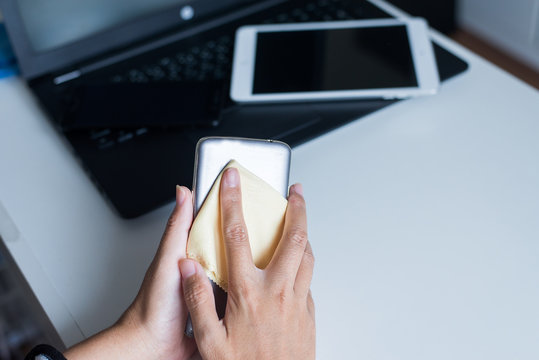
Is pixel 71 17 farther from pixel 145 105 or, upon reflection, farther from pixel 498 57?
pixel 498 57

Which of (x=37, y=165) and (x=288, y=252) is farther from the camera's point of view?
(x=37, y=165)

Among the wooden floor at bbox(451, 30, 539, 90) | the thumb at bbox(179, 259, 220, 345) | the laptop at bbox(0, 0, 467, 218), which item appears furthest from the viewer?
the wooden floor at bbox(451, 30, 539, 90)

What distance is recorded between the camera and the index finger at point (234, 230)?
0.38 meters

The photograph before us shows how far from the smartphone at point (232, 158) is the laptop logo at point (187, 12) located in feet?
1.15

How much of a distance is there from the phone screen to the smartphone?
7.2 inches

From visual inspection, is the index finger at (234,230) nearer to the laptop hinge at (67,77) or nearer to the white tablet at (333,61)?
the white tablet at (333,61)

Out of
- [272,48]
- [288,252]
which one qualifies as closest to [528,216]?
[288,252]

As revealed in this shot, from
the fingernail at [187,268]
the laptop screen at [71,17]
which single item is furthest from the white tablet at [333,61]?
the fingernail at [187,268]

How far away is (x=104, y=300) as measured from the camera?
0.46m

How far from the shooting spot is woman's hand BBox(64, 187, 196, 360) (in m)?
0.40

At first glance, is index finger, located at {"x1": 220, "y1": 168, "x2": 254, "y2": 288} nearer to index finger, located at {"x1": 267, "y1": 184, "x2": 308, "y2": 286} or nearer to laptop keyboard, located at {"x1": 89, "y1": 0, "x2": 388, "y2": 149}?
index finger, located at {"x1": 267, "y1": 184, "x2": 308, "y2": 286}

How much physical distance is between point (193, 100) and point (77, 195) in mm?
160

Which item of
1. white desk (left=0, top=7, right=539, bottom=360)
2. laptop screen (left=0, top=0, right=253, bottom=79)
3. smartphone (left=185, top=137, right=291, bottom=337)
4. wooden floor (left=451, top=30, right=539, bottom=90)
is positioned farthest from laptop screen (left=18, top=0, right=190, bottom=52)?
wooden floor (left=451, top=30, right=539, bottom=90)

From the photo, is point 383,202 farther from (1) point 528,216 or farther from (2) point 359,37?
(2) point 359,37
